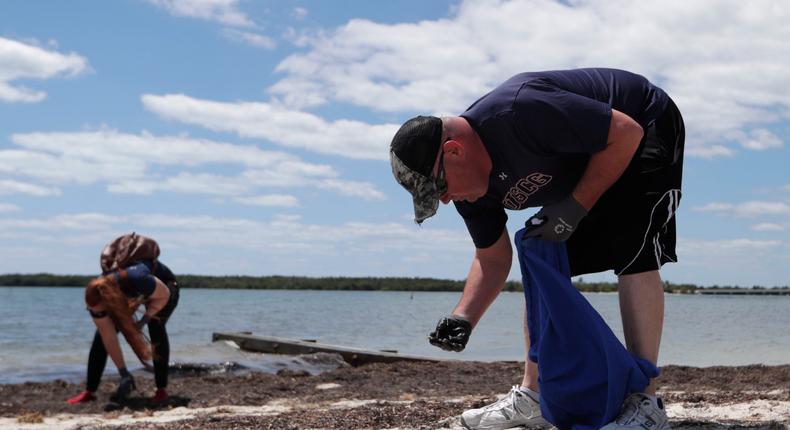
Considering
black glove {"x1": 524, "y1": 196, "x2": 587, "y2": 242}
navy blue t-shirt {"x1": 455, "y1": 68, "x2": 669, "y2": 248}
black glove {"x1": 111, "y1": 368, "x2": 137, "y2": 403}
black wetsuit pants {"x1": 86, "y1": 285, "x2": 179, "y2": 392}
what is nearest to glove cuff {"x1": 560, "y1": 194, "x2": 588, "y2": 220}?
black glove {"x1": 524, "y1": 196, "x2": 587, "y2": 242}

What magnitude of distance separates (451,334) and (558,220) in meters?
0.73

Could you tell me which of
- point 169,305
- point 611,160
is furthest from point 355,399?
point 611,160

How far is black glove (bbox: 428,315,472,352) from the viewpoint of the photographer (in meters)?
3.34

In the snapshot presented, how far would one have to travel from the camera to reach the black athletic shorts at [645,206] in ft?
9.98

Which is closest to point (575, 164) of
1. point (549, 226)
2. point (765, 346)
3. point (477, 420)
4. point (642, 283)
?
point (549, 226)

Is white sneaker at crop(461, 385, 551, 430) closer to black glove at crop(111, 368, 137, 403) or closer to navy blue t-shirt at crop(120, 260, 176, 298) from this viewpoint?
navy blue t-shirt at crop(120, 260, 176, 298)

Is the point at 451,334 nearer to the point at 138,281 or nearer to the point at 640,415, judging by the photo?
the point at 640,415

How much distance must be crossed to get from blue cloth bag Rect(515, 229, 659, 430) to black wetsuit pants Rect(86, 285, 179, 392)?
450cm

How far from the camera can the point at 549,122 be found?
274 centimetres

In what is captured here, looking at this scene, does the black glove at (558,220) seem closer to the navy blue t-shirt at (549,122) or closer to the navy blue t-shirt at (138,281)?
the navy blue t-shirt at (549,122)

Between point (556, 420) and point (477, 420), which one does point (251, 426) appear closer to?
point (477, 420)

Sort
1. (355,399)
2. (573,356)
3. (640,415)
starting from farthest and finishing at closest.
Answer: (355,399) < (573,356) < (640,415)

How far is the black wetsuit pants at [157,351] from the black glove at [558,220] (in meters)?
4.57

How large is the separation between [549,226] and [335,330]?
2067cm
